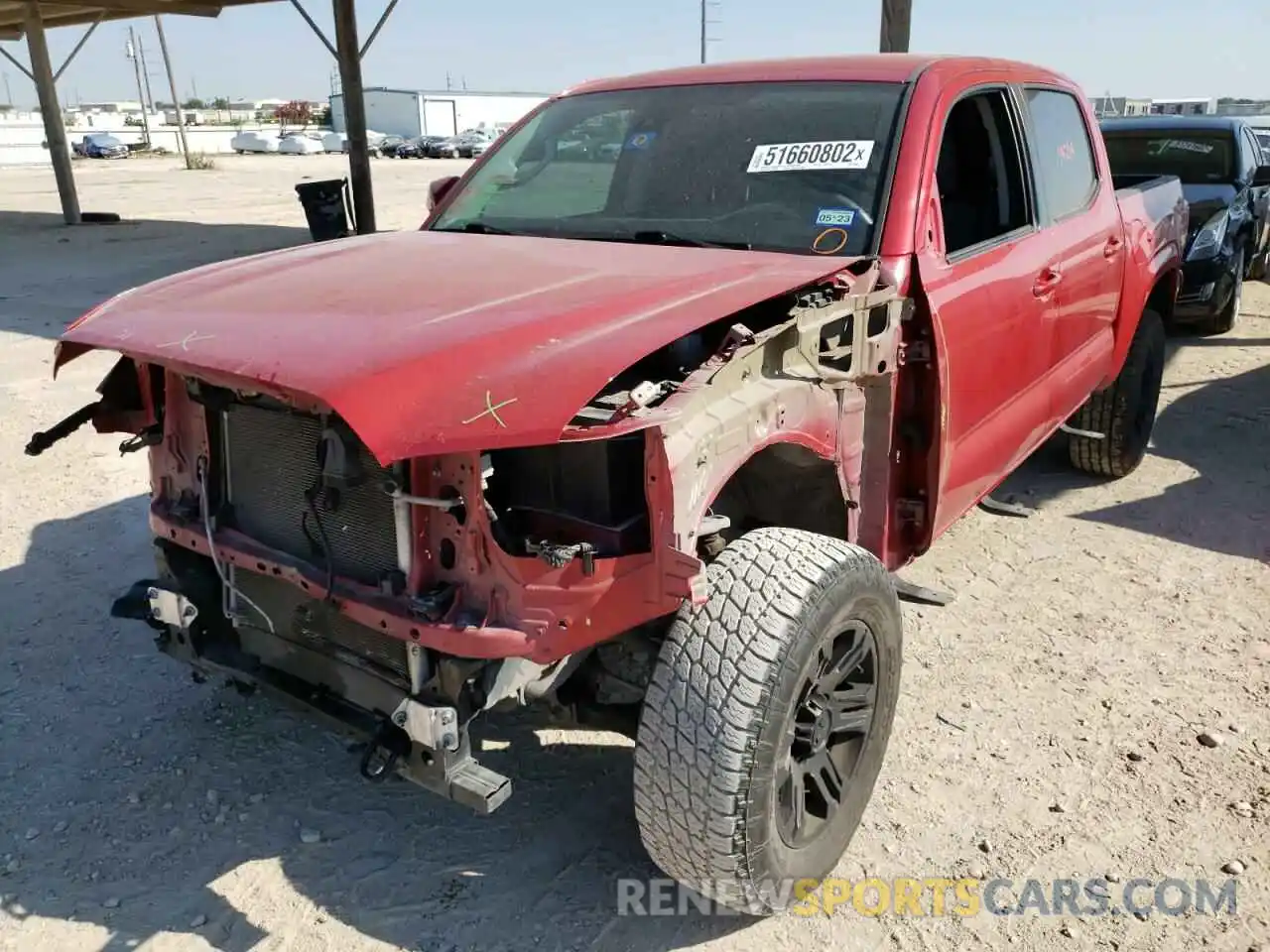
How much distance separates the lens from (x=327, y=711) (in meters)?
2.39

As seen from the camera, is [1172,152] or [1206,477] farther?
[1172,152]

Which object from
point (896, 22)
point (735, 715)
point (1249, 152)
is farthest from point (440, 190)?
point (1249, 152)

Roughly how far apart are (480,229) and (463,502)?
5.63ft

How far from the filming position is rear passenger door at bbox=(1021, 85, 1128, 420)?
3.87 metres

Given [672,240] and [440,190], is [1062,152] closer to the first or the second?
[672,240]

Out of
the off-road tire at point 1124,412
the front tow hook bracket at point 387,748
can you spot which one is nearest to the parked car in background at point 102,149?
the off-road tire at point 1124,412

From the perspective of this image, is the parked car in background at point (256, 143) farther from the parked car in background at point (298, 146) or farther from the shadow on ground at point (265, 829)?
the shadow on ground at point (265, 829)

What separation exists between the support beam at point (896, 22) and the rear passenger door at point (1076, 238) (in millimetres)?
4398

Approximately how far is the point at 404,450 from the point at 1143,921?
206 centimetres

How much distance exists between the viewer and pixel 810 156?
317 cm

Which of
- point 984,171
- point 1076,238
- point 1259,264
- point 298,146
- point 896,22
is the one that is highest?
point 896,22

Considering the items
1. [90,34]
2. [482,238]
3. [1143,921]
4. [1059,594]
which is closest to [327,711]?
[482,238]

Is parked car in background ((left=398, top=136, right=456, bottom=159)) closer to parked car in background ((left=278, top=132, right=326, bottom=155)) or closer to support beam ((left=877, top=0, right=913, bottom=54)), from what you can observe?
parked car in background ((left=278, top=132, right=326, bottom=155))

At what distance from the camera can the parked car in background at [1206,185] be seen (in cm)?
795
